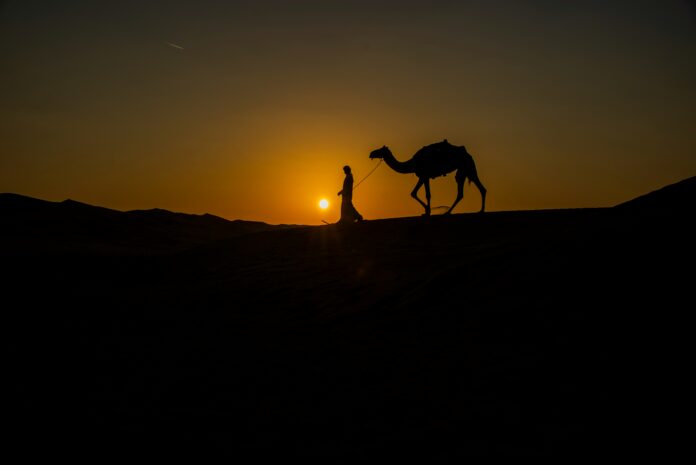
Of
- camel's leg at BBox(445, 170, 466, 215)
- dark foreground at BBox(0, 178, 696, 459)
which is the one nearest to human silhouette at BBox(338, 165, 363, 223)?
camel's leg at BBox(445, 170, 466, 215)

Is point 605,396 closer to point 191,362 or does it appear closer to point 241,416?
point 241,416

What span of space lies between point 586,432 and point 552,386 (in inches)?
33.0

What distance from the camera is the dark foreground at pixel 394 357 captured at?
5.03 m

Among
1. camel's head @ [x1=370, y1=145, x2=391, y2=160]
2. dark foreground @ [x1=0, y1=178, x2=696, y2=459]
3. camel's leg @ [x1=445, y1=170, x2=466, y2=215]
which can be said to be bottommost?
dark foreground @ [x1=0, y1=178, x2=696, y2=459]

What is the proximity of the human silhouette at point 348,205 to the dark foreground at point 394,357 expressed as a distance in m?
5.49

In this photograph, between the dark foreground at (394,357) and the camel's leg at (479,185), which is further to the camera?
the camel's leg at (479,185)

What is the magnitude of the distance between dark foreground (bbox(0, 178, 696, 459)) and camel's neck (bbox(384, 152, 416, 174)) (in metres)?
6.13

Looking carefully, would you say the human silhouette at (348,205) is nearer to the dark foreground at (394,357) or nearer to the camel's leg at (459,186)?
the camel's leg at (459,186)

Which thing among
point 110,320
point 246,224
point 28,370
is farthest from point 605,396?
point 246,224

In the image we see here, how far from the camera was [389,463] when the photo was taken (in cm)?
467

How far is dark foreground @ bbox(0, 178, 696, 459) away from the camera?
503 cm

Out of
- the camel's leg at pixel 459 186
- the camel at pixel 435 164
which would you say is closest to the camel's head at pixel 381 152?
the camel at pixel 435 164

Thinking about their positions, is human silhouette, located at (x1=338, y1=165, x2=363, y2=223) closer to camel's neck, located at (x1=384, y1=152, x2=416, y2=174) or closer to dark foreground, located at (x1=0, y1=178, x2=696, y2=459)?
camel's neck, located at (x1=384, y1=152, x2=416, y2=174)

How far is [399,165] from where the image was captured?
18.7 meters
